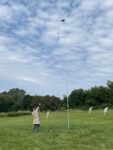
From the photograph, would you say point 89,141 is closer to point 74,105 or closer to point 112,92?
point 112,92


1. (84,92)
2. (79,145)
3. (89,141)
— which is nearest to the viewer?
(79,145)

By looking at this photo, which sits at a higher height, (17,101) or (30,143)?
(17,101)

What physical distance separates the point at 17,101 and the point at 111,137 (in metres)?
147

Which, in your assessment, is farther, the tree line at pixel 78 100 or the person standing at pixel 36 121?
the tree line at pixel 78 100

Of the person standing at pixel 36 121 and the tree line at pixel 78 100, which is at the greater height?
the tree line at pixel 78 100

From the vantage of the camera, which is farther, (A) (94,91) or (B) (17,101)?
(B) (17,101)

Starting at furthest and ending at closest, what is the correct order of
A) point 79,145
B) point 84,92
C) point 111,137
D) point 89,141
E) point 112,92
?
point 84,92 → point 112,92 → point 111,137 → point 89,141 → point 79,145

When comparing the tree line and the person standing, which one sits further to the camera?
the tree line

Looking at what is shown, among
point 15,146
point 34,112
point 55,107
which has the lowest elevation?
point 15,146

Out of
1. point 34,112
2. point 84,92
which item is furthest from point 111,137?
point 84,92

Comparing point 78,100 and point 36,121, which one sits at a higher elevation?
point 78,100

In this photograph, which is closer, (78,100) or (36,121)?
(36,121)

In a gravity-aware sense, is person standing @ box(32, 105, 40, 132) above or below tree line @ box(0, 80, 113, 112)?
below

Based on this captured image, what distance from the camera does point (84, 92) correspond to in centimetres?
16638
